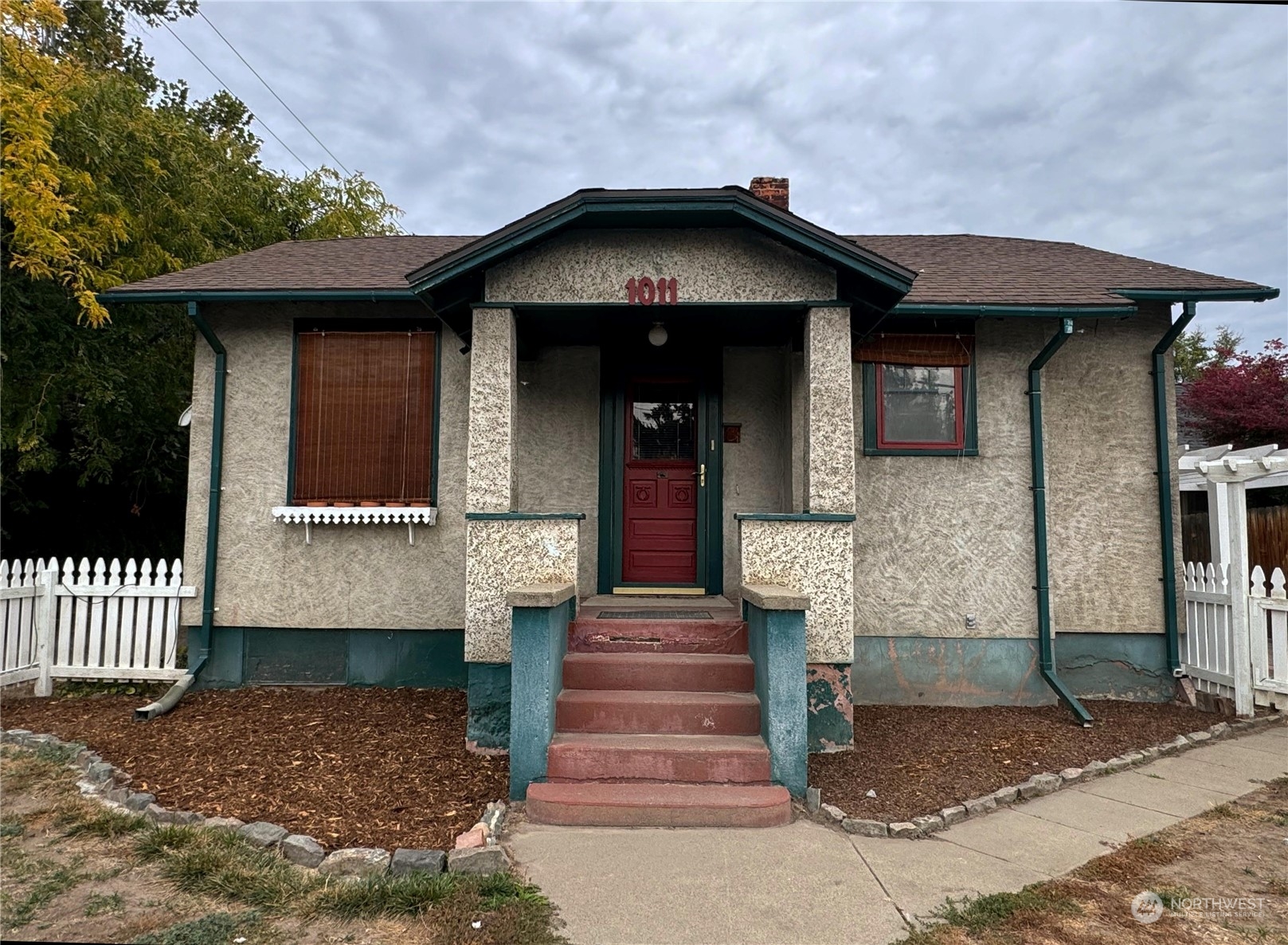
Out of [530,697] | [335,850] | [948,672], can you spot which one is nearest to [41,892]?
[335,850]

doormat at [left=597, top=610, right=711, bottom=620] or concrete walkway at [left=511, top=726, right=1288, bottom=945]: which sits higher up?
doormat at [left=597, top=610, right=711, bottom=620]

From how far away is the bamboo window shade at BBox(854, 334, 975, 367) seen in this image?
6.20 meters

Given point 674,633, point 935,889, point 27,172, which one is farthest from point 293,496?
point 935,889

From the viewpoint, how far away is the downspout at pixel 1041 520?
588 centimetres

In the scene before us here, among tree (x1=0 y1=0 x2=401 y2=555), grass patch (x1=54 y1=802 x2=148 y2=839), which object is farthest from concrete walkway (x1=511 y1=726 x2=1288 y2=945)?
tree (x1=0 y1=0 x2=401 y2=555)

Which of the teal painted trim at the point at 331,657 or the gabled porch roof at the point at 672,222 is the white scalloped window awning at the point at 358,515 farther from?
the gabled porch roof at the point at 672,222

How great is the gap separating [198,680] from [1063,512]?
790 centimetres

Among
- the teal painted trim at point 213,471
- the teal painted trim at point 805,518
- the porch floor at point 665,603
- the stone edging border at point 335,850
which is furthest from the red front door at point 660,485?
the teal painted trim at point 213,471

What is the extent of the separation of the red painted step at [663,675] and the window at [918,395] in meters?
2.56

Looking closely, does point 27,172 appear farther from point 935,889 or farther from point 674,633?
point 935,889

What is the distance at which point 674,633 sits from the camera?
497 cm


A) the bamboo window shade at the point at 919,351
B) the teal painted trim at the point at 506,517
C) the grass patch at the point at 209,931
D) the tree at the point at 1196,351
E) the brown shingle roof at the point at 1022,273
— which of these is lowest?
the grass patch at the point at 209,931

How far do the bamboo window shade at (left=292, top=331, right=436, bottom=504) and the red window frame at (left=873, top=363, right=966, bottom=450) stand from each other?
4055 mm

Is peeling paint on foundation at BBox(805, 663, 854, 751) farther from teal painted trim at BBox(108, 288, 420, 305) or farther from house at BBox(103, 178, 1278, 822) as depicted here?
teal painted trim at BBox(108, 288, 420, 305)
